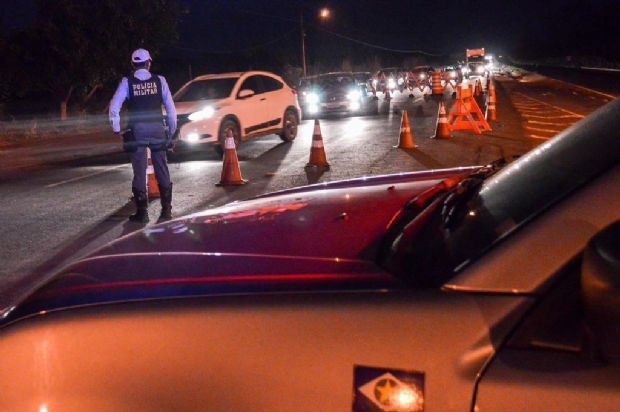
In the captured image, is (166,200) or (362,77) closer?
(166,200)

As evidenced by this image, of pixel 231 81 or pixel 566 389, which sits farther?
pixel 231 81

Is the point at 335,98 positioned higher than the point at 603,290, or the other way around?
the point at 603,290

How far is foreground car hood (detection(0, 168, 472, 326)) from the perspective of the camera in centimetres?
195

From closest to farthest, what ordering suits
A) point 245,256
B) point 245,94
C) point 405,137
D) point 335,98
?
1. point 245,256
2. point 405,137
3. point 245,94
4. point 335,98

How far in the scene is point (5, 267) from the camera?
6.47m

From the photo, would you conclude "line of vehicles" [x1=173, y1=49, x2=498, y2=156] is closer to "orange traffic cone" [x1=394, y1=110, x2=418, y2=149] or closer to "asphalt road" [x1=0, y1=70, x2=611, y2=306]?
"asphalt road" [x1=0, y1=70, x2=611, y2=306]

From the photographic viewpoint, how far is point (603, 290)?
143 centimetres

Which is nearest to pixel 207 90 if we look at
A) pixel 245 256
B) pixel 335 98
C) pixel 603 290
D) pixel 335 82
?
pixel 335 98

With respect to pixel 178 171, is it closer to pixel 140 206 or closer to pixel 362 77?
pixel 140 206

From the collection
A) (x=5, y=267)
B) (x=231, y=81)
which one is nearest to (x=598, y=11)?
(x=231, y=81)

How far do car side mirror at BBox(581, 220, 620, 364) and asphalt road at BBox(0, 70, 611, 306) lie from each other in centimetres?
385

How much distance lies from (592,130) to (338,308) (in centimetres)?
109

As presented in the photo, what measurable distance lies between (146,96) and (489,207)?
19.1 feet

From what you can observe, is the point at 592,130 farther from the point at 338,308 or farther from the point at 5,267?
the point at 5,267
